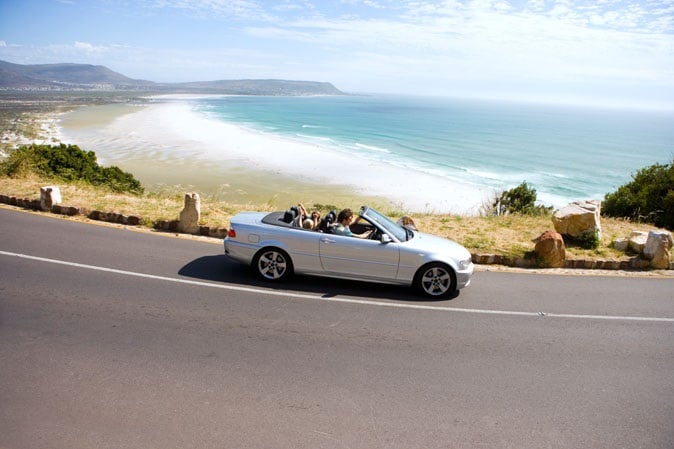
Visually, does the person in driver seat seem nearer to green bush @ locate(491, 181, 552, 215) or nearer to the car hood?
the car hood

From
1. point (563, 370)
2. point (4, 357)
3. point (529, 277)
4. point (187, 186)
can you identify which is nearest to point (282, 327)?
point (4, 357)

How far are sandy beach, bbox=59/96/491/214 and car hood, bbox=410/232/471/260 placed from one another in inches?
721

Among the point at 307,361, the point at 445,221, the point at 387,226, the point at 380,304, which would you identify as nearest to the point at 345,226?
the point at 387,226

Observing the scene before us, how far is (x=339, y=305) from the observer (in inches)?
302

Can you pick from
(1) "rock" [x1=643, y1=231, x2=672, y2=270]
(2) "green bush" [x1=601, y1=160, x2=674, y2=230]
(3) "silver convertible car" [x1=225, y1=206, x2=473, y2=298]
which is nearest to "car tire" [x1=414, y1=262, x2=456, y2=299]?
(3) "silver convertible car" [x1=225, y1=206, x2=473, y2=298]

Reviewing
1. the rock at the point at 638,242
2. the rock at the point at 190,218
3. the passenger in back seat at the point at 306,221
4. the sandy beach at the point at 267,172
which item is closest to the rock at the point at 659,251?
the rock at the point at 638,242

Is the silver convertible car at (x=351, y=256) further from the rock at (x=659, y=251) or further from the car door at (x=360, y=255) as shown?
the rock at (x=659, y=251)

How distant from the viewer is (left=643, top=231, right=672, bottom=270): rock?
37.4 ft

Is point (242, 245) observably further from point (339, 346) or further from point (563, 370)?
point (563, 370)

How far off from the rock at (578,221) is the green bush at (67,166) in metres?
14.8

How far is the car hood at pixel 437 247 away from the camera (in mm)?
8295

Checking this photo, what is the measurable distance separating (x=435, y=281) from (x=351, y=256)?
1.51m

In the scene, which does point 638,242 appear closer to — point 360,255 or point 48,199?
point 360,255

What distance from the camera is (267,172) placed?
40531mm
